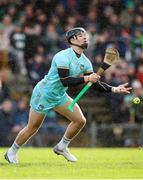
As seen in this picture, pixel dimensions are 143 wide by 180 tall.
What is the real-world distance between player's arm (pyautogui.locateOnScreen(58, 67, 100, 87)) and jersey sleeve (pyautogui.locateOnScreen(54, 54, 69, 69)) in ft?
0.15

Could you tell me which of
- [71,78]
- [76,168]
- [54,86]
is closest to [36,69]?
[54,86]

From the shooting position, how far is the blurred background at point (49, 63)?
21.8 m

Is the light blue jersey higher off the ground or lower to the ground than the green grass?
higher

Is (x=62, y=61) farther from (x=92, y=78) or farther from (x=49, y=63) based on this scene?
(x=49, y=63)

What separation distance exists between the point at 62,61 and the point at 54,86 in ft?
1.79

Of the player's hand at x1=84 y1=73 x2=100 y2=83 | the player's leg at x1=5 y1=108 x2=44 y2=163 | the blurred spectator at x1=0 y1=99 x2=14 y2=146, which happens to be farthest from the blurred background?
the player's hand at x1=84 y1=73 x2=100 y2=83

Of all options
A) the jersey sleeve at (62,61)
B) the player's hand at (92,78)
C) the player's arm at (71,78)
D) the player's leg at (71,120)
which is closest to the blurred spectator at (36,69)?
the player's leg at (71,120)

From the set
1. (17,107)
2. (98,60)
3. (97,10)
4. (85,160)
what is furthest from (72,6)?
(85,160)

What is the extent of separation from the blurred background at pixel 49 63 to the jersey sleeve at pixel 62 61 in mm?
8199

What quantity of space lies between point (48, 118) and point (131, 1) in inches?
225

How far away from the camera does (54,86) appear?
45.0 feet

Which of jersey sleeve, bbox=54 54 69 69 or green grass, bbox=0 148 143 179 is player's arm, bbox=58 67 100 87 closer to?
jersey sleeve, bbox=54 54 69 69

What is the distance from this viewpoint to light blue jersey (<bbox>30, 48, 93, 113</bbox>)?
Result: 44.6ft

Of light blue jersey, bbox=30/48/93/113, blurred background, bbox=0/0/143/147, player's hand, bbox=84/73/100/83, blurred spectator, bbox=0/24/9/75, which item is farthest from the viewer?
blurred spectator, bbox=0/24/9/75
